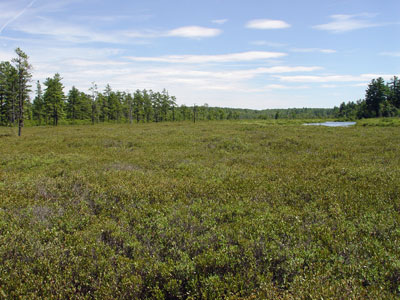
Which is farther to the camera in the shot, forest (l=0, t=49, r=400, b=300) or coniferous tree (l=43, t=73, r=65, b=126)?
coniferous tree (l=43, t=73, r=65, b=126)

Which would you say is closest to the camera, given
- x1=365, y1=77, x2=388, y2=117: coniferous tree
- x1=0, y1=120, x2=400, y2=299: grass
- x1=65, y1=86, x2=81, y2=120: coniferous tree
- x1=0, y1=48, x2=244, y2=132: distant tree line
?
x1=0, y1=120, x2=400, y2=299: grass

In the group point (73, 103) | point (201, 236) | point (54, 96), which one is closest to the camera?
point (201, 236)

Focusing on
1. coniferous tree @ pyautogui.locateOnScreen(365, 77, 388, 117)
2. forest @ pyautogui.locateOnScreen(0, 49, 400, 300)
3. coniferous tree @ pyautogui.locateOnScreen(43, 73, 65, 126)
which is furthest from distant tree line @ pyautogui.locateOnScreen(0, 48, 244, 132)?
coniferous tree @ pyautogui.locateOnScreen(365, 77, 388, 117)

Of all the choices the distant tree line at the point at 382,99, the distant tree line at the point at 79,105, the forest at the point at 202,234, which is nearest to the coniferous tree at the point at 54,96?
the distant tree line at the point at 79,105

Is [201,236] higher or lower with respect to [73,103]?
lower

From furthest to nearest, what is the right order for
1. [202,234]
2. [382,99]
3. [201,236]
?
[382,99] < [202,234] < [201,236]

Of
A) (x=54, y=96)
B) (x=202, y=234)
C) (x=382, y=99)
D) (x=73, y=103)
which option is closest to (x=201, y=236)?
(x=202, y=234)

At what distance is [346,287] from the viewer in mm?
3594

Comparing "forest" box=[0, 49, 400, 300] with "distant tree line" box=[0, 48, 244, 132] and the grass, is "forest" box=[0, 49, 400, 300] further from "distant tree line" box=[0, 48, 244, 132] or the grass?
"distant tree line" box=[0, 48, 244, 132]

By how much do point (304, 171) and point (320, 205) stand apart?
4.12 m

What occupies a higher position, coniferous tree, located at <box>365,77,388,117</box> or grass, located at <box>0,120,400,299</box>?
coniferous tree, located at <box>365,77,388,117</box>

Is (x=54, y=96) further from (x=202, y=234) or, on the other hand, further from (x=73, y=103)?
(x=202, y=234)

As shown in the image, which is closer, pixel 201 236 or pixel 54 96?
pixel 201 236

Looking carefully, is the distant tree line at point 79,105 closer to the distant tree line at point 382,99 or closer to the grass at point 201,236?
the grass at point 201,236
